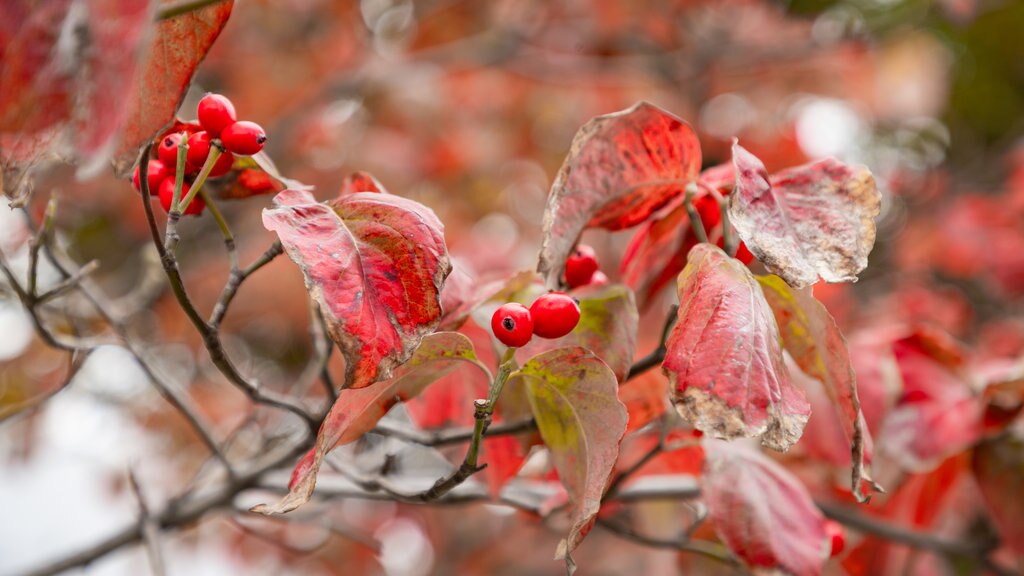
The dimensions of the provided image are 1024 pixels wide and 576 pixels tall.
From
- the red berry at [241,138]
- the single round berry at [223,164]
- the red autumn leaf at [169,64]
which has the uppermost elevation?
the red autumn leaf at [169,64]

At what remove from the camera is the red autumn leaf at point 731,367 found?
602 mm

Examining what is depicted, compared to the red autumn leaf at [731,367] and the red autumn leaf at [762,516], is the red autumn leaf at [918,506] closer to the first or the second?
the red autumn leaf at [762,516]

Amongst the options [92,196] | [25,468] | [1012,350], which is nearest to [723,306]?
[1012,350]

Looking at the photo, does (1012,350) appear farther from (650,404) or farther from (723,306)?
(723,306)

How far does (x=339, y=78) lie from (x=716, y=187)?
216 cm

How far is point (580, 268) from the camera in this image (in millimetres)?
834

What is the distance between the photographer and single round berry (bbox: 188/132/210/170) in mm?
Result: 681

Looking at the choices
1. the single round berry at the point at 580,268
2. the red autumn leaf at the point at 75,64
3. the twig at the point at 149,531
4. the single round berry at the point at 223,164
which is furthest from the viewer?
the twig at the point at 149,531

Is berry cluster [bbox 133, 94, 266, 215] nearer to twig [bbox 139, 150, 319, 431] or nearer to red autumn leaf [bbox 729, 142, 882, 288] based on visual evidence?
twig [bbox 139, 150, 319, 431]

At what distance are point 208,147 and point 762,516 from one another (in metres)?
0.68

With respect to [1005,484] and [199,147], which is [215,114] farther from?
[1005,484]

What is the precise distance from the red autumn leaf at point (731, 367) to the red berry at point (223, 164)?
40 cm

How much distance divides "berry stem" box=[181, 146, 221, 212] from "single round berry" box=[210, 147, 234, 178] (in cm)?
2

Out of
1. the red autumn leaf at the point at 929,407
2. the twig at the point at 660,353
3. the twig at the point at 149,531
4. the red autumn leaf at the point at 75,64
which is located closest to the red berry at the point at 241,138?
the red autumn leaf at the point at 75,64
